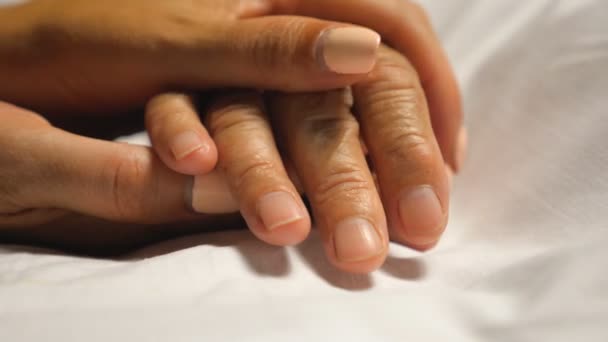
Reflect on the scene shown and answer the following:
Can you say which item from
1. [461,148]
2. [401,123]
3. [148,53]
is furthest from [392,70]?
[148,53]

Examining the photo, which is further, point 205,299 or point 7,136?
point 7,136

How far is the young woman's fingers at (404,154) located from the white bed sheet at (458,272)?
0.04 m

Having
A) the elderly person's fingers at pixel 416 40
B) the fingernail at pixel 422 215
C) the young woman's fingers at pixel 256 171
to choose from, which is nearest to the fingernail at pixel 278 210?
the young woman's fingers at pixel 256 171

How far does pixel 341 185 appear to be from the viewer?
524 millimetres

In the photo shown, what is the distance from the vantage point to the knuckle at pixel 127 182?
54 cm

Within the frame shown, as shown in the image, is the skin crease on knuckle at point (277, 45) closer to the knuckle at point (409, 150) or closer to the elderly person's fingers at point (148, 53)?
the elderly person's fingers at point (148, 53)

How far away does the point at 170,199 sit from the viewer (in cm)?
54

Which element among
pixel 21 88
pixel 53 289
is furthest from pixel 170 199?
pixel 21 88

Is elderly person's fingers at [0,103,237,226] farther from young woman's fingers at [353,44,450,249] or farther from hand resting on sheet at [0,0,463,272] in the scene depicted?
young woman's fingers at [353,44,450,249]

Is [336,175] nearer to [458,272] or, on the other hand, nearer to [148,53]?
[458,272]

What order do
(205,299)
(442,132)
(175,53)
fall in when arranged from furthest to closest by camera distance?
1. (442,132)
2. (175,53)
3. (205,299)

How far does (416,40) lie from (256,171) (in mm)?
311

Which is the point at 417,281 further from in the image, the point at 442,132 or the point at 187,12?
the point at 187,12

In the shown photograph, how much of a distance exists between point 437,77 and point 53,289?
0.53m
